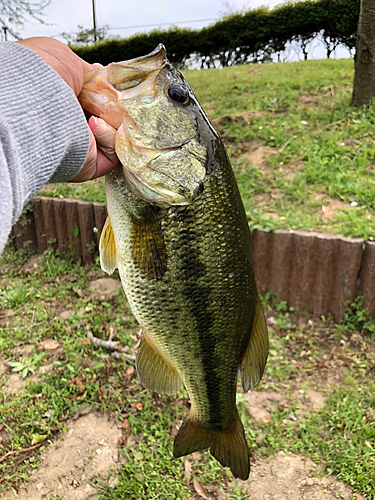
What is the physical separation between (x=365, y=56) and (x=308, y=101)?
961mm

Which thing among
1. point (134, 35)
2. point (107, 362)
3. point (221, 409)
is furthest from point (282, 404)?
point (134, 35)

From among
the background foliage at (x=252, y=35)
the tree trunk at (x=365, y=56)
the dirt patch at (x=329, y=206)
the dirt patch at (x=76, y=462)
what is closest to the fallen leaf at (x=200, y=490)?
the dirt patch at (x=76, y=462)

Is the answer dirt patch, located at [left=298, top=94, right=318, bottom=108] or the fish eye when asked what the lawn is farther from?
the fish eye

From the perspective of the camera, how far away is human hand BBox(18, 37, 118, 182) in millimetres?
1275

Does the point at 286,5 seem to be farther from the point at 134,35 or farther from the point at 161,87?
the point at 161,87

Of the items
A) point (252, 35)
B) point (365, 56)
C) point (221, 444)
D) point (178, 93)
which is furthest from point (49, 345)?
point (252, 35)

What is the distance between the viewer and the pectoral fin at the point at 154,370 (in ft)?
5.49

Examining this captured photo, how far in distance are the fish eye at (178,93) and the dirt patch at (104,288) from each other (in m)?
3.12

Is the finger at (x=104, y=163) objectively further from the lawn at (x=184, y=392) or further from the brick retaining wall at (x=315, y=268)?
the brick retaining wall at (x=315, y=268)

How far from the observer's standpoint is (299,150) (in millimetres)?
5305

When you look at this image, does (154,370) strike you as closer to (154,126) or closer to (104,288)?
(154,126)

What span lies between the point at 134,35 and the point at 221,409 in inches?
516

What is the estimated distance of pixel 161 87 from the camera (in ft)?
4.45

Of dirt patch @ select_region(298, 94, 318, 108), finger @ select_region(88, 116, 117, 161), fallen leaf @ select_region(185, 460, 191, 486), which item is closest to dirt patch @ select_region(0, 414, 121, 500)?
fallen leaf @ select_region(185, 460, 191, 486)
